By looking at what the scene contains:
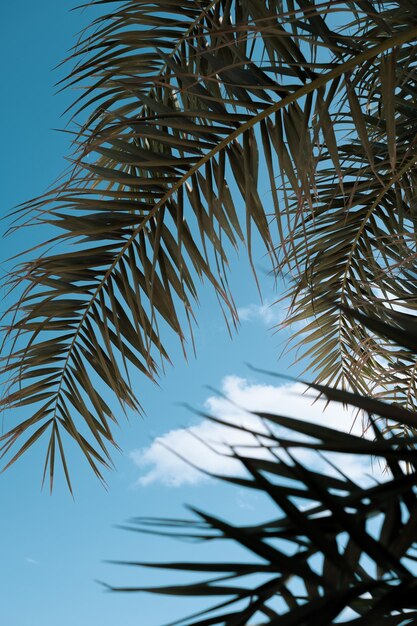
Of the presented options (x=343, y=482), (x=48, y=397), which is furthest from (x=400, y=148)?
(x=343, y=482)

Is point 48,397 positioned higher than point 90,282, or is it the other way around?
point 90,282

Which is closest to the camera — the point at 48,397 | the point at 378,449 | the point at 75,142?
the point at 378,449

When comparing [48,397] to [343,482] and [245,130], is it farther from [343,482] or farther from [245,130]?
[343,482]

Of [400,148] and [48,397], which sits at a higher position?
[400,148]

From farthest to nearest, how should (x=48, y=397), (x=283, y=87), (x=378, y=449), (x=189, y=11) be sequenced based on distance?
(x=48, y=397)
(x=189, y=11)
(x=283, y=87)
(x=378, y=449)

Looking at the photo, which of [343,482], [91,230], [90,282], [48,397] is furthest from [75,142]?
[343,482]

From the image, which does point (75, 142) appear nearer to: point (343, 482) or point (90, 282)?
point (90, 282)

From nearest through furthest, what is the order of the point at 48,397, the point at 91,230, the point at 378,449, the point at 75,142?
1. the point at 378,449
2. the point at 75,142
3. the point at 91,230
4. the point at 48,397

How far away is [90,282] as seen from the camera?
192 centimetres

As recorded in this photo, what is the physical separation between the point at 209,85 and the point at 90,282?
0.57 metres

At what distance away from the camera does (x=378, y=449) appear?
40cm

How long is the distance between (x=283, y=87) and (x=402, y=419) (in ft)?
3.65

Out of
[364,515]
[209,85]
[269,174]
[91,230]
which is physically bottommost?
[364,515]

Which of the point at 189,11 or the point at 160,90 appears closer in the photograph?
the point at 189,11
